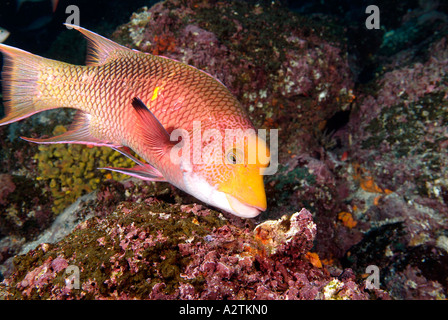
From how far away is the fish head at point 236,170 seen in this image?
177 cm

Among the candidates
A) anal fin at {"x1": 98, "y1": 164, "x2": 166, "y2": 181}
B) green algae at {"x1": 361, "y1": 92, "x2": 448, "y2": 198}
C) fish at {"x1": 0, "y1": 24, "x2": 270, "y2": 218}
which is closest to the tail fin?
fish at {"x1": 0, "y1": 24, "x2": 270, "y2": 218}

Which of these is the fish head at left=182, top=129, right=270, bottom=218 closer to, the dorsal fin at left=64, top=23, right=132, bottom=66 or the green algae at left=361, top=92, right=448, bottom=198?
the dorsal fin at left=64, top=23, right=132, bottom=66

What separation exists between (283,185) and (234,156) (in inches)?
93.5

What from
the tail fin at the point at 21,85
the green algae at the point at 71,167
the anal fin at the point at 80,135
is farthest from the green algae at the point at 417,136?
the tail fin at the point at 21,85

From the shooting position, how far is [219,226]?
81.3 inches

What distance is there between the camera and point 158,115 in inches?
81.5

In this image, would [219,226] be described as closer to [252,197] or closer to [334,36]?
[252,197]

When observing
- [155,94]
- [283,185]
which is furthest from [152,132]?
[283,185]

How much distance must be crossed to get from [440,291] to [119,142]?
184 inches

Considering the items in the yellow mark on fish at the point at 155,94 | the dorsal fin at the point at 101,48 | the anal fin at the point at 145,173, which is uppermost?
the dorsal fin at the point at 101,48

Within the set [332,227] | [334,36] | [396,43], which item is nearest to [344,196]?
[332,227]

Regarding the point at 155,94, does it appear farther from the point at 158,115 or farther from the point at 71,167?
the point at 71,167

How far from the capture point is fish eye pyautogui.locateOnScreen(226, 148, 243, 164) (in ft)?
5.88

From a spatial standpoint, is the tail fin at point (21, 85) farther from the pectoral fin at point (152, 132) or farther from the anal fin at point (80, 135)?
the pectoral fin at point (152, 132)
